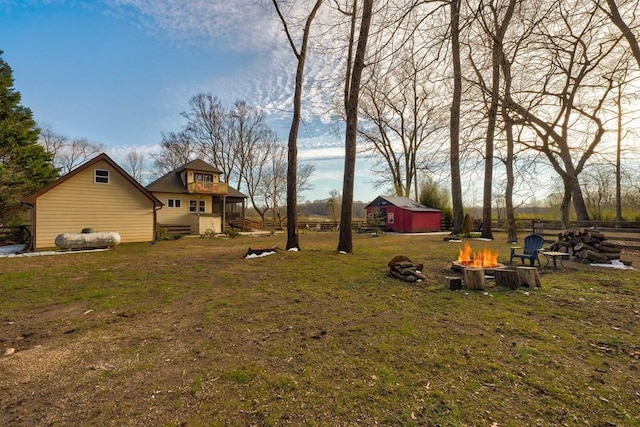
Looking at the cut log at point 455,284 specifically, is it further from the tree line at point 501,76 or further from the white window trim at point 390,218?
the white window trim at point 390,218

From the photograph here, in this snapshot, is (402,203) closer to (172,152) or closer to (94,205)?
(94,205)

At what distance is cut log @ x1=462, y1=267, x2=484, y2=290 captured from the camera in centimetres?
547

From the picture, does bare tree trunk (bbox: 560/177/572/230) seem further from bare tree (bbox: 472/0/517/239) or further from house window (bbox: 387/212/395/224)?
house window (bbox: 387/212/395/224)

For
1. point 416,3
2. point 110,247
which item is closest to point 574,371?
point 416,3

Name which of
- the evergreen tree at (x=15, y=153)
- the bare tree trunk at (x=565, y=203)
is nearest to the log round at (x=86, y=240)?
the evergreen tree at (x=15, y=153)

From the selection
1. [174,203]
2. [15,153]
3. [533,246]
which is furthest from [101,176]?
[533,246]

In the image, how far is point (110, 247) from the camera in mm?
13516

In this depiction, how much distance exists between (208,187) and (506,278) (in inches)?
865

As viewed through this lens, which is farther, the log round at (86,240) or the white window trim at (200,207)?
the white window trim at (200,207)

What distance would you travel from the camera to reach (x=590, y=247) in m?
8.29

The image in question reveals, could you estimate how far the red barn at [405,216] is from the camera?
24.5m

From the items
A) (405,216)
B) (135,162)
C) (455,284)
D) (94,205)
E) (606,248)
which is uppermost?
(135,162)

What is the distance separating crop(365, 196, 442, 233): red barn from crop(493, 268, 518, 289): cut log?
1780 centimetres

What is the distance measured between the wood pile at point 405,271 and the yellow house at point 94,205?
14872 mm
